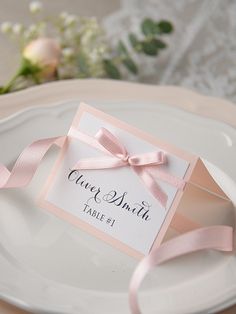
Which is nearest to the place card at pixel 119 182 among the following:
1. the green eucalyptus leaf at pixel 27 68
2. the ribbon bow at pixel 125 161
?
the ribbon bow at pixel 125 161

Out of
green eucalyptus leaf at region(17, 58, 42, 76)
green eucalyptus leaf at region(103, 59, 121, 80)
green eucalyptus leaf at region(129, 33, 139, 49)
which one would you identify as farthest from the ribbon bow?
green eucalyptus leaf at region(129, 33, 139, 49)

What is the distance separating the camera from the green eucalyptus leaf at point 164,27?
55.6 inches

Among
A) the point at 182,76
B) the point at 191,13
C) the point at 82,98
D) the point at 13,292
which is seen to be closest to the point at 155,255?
the point at 13,292

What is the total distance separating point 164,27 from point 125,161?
72cm

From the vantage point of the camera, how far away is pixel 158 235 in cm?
74

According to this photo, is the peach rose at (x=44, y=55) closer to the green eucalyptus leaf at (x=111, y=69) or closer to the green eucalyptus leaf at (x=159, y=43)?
the green eucalyptus leaf at (x=111, y=69)

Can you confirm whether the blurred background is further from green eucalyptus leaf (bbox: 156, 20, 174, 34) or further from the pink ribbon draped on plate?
the pink ribbon draped on plate

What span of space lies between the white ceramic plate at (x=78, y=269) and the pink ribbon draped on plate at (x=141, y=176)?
25mm

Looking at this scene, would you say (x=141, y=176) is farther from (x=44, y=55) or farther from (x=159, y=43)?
(x=159, y=43)

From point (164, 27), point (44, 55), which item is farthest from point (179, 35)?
point (44, 55)

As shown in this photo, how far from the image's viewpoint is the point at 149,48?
1415 millimetres

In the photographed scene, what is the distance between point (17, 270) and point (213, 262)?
24 cm

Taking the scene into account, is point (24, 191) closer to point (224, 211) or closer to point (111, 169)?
point (111, 169)

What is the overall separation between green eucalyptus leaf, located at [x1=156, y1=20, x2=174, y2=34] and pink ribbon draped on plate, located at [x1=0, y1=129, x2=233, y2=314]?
26.2 inches
